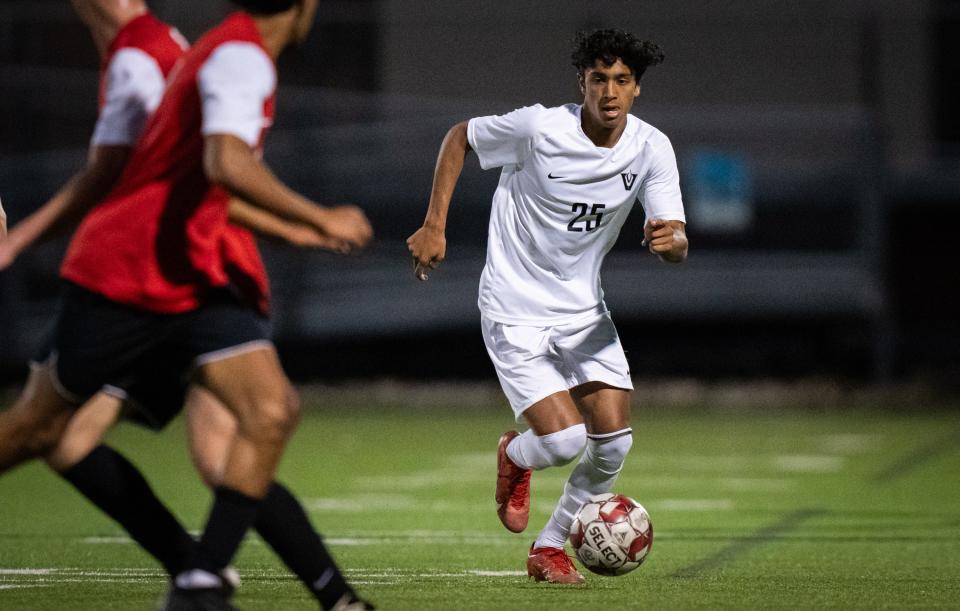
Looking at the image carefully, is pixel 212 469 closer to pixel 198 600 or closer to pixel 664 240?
pixel 198 600

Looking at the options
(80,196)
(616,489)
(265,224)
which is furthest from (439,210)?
(616,489)

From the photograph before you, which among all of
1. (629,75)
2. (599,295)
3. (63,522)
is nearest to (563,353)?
(599,295)

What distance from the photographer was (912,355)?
1714 cm

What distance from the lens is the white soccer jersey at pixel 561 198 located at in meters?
6.82

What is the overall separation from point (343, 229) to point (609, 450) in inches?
91.4

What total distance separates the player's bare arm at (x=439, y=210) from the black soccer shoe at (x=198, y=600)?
1.87 m

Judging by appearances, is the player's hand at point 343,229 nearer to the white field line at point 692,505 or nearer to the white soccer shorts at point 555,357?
the white soccer shorts at point 555,357

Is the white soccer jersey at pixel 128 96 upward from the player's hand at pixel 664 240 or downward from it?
upward

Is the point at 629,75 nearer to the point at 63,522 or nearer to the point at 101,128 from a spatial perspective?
the point at 101,128

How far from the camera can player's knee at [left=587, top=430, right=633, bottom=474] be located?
6734 mm

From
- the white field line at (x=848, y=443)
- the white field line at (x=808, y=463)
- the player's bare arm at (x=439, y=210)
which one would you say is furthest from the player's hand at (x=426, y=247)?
the white field line at (x=848, y=443)

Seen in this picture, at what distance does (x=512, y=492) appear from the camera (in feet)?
23.3

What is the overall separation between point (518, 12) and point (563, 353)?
12398mm

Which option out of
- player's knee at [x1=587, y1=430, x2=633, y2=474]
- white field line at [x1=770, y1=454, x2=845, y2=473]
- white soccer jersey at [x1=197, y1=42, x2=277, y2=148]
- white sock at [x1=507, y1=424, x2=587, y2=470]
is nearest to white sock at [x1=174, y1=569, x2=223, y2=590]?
white soccer jersey at [x1=197, y1=42, x2=277, y2=148]
